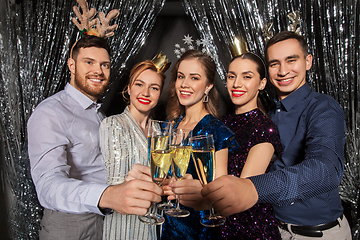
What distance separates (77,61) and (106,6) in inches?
36.8

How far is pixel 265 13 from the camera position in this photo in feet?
7.62

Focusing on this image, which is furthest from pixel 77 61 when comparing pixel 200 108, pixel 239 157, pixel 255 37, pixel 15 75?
pixel 255 37

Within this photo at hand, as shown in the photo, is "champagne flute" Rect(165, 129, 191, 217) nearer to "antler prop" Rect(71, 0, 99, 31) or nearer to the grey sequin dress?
the grey sequin dress

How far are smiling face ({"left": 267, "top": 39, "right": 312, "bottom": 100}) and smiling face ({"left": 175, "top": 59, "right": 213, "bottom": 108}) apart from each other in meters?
0.54

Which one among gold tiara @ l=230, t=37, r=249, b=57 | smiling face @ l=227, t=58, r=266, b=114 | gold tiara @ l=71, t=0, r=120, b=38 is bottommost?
smiling face @ l=227, t=58, r=266, b=114

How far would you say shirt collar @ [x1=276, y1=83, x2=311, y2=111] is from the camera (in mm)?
1660

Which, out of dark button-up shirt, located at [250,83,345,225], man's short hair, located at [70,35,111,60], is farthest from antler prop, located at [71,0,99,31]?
dark button-up shirt, located at [250,83,345,225]

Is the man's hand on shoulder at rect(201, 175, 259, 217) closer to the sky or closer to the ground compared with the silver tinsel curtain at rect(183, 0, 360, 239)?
closer to the ground

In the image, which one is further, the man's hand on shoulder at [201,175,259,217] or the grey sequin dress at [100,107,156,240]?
the grey sequin dress at [100,107,156,240]

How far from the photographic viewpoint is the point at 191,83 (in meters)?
1.72

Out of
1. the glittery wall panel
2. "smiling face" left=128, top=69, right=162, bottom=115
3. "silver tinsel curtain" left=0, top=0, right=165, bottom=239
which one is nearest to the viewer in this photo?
"smiling face" left=128, top=69, right=162, bottom=115

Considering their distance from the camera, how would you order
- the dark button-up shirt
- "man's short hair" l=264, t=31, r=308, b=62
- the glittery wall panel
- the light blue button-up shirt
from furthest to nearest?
the glittery wall panel < "man's short hair" l=264, t=31, r=308, b=62 < the light blue button-up shirt < the dark button-up shirt

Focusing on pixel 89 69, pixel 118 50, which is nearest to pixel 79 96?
pixel 89 69

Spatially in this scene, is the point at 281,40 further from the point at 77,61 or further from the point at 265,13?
the point at 77,61
